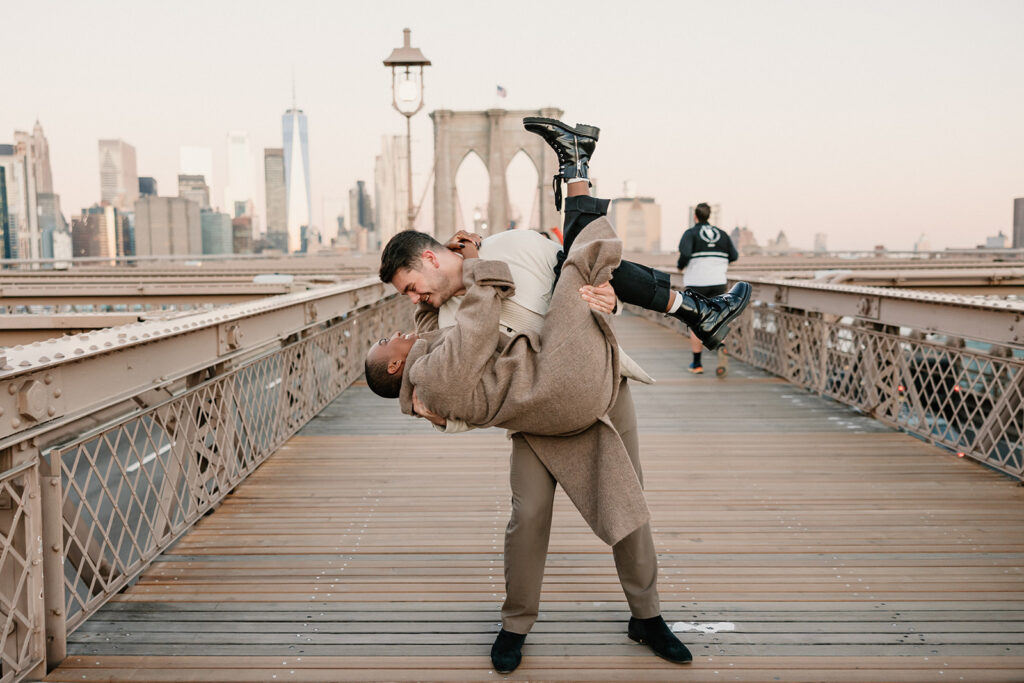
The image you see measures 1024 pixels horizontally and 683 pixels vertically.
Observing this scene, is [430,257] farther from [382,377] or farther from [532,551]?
[532,551]

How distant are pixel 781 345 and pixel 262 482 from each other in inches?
243

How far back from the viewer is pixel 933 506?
14.5 ft

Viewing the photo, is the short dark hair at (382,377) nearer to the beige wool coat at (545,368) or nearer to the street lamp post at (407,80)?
the beige wool coat at (545,368)

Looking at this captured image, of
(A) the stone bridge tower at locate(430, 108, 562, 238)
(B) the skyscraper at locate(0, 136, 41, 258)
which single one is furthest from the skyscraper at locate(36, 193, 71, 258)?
(A) the stone bridge tower at locate(430, 108, 562, 238)

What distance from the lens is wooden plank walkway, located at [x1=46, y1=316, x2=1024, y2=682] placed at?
2.79 m

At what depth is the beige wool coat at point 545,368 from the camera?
8.13 feet

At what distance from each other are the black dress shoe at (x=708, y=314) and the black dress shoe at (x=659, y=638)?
106 centimetres

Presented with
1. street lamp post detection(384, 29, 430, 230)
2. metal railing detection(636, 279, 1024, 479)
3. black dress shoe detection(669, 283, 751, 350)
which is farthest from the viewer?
street lamp post detection(384, 29, 430, 230)

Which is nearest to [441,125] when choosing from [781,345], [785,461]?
[781,345]

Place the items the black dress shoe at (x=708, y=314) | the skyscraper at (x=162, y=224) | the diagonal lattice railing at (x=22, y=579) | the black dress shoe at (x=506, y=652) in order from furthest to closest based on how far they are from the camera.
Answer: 1. the skyscraper at (x=162, y=224)
2. the black dress shoe at (x=708, y=314)
3. the black dress shoe at (x=506, y=652)
4. the diagonal lattice railing at (x=22, y=579)

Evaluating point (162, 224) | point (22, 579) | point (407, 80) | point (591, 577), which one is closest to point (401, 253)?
point (22, 579)

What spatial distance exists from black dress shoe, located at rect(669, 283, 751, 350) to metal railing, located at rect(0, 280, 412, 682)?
2148 millimetres

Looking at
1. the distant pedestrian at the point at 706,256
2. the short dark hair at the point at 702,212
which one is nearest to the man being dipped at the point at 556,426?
the distant pedestrian at the point at 706,256

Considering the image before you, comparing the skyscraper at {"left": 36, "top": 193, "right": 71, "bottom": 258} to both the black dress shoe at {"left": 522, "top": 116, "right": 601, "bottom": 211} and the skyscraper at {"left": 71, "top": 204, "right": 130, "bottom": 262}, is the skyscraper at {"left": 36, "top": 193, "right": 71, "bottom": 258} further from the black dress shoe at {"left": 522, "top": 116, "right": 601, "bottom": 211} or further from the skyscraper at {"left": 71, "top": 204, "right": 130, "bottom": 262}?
the black dress shoe at {"left": 522, "top": 116, "right": 601, "bottom": 211}
